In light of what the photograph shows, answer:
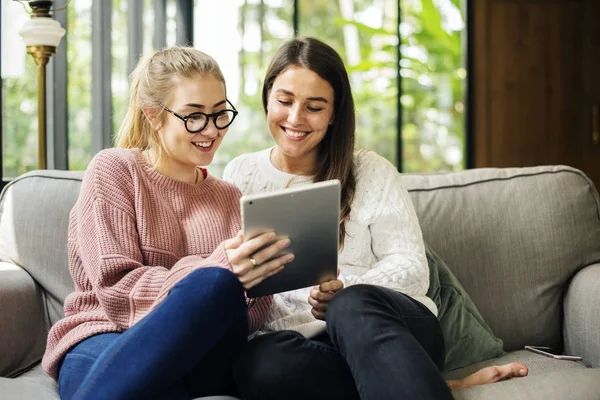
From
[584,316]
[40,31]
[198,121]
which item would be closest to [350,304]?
[198,121]

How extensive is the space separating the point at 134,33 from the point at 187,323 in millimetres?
3117

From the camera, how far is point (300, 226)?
1453 mm

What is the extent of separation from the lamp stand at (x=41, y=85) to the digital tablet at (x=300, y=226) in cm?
116

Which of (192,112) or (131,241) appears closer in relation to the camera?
(131,241)

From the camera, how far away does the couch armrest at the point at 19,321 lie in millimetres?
1762

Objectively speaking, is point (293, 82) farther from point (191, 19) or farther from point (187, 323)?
point (191, 19)

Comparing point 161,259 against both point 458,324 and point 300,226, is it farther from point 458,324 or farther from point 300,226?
point 458,324

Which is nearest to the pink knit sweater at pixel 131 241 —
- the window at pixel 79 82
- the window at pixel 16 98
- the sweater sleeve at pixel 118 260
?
the sweater sleeve at pixel 118 260

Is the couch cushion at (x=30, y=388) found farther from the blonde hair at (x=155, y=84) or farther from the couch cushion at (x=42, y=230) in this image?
the blonde hair at (x=155, y=84)

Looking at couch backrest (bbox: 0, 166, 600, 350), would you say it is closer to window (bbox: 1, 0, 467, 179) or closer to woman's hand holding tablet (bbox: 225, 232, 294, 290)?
woman's hand holding tablet (bbox: 225, 232, 294, 290)

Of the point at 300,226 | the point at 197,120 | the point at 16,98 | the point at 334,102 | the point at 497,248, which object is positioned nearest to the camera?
the point at 300,226

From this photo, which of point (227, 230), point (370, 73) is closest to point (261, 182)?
point (227, 230)

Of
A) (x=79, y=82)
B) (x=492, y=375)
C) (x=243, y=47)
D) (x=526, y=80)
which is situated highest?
(x=243, y=47)

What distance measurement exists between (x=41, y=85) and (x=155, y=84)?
2.87 ft
